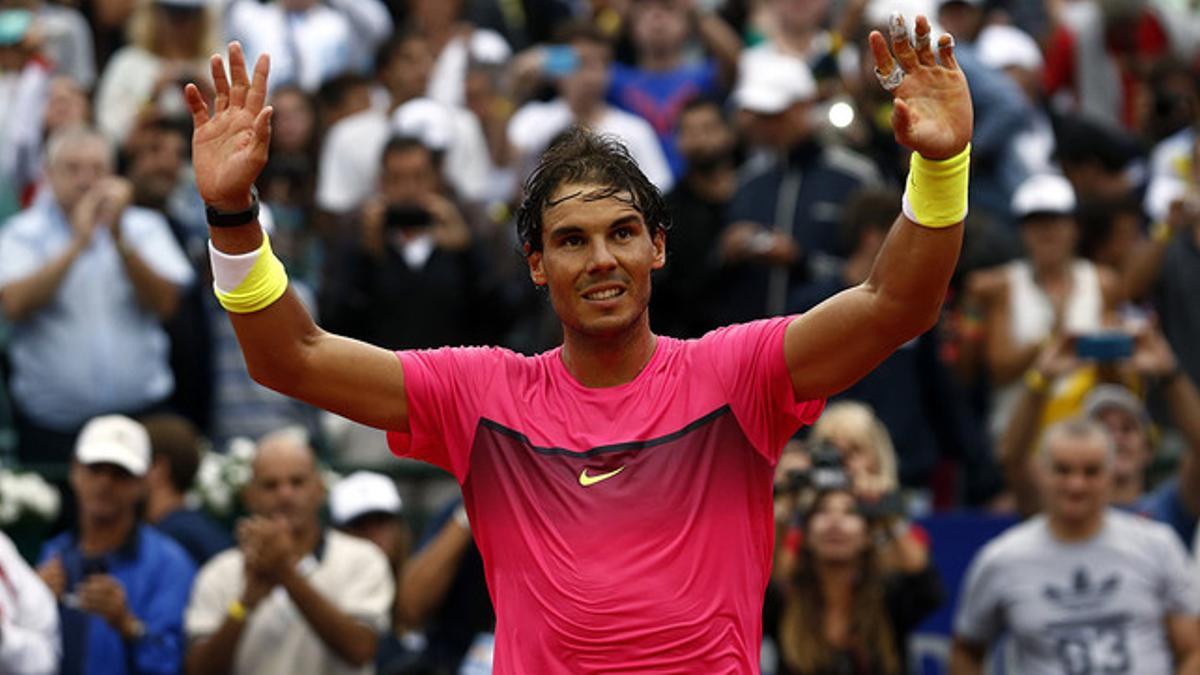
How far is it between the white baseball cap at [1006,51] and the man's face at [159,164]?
5.20 m

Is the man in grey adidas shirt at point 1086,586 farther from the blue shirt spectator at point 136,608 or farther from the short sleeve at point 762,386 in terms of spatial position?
the short sleeve at point 762,386

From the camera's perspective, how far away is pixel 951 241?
4.96 metres

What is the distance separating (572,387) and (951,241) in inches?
38.5

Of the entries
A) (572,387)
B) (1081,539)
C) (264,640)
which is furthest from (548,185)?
(1081,539)

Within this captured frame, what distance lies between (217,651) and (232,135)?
432cm

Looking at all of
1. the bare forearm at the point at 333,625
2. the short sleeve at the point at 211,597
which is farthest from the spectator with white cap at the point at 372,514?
the short sleeve at the point at 211,597

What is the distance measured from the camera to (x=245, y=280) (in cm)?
511

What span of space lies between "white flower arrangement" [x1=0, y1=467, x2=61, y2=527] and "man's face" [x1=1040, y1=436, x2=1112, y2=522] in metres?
4.44

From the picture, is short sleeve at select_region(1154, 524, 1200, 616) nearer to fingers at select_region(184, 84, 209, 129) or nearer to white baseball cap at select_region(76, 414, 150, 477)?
white baseball cap at select_region(76, 414, 150, 477)

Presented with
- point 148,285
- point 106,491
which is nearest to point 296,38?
point 148,285

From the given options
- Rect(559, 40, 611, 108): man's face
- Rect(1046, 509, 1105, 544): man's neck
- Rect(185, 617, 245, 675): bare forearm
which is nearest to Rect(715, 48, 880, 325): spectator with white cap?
Rect(559, 40, 611, 108): man's face

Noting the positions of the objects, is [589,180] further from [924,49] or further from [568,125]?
[568,125]

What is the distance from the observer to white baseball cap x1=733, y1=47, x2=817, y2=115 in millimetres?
12031

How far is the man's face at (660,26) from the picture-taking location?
14.1 metres
